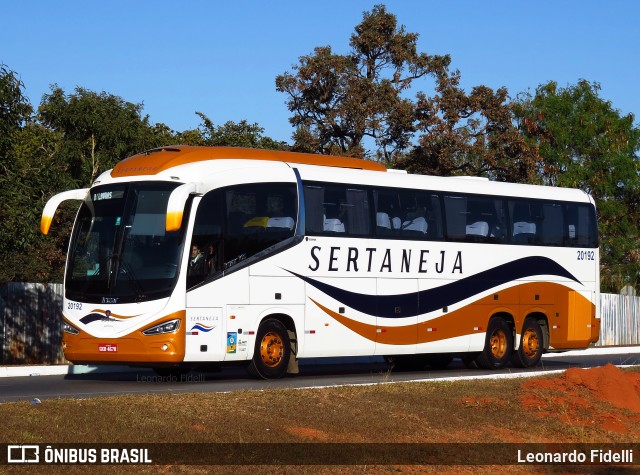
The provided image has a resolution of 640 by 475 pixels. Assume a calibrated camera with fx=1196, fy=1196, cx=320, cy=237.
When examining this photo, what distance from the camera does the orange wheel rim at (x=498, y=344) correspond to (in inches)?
1027

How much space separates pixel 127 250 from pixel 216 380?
340 cm

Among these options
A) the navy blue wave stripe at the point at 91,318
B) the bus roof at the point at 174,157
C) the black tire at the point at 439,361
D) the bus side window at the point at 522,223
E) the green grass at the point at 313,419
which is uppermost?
the bus roof at the point at 174,157

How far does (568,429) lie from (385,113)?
28589 millimetres

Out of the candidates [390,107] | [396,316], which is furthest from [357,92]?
[396,316]

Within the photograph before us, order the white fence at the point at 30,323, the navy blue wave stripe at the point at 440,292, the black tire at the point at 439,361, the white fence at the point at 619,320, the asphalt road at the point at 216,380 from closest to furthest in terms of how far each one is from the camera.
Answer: the asphalt road at the point at 216,380 < the navy blue wave stripe at the point at 440,292 < the black tire at the point at 439,361 < the white fence at the point at 30,323 < the white fence at the point at 619,320

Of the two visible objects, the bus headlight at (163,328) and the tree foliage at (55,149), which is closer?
the bus headlight at (163,328)

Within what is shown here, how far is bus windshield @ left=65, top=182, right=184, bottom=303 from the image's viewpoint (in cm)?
1931

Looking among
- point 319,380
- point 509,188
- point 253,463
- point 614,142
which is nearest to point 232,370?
point 319,380

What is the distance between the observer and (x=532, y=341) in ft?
88.2

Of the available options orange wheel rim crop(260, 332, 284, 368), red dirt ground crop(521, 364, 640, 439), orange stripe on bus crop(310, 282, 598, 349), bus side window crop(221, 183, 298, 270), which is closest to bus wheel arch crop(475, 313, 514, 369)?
orange stripe on bus crop(310, 282, 598, 349)

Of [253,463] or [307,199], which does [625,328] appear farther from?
[253,463]

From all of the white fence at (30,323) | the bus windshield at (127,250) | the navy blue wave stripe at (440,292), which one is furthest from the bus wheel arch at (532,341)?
the white fence at (30,323)

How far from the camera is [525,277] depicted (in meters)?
26.4

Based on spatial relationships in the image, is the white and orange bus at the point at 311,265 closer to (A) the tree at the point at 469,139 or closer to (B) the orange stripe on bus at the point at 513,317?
(B) the orange stripe on bus at the point at 513,317
